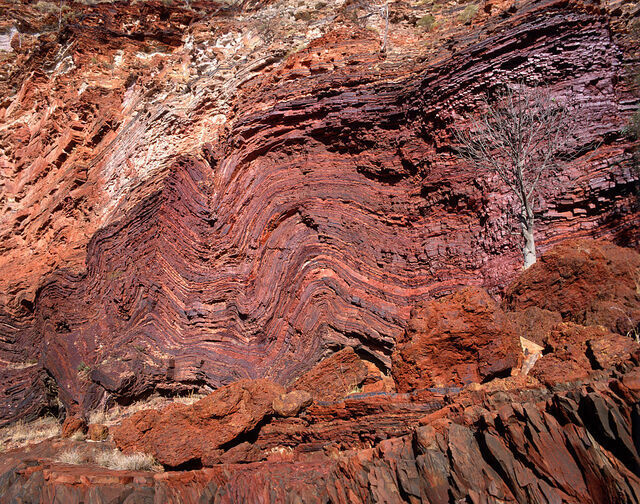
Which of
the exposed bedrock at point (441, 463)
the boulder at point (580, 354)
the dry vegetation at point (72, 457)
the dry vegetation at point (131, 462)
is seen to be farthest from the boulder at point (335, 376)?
the boulder at point (580, 354)

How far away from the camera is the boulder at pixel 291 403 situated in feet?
22.7

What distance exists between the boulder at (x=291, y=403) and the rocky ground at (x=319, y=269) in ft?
0.09

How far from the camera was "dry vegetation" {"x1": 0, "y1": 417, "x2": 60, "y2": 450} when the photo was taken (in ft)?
37.6

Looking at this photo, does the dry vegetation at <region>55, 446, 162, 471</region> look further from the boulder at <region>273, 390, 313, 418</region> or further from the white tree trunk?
the white tree trunk

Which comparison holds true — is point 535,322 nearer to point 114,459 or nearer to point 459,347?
point 459,347

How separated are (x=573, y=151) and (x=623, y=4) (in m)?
4.13

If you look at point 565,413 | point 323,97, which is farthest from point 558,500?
point 323,97

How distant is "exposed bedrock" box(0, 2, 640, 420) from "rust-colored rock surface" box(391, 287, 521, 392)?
2460mm

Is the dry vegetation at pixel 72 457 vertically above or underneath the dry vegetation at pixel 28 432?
above

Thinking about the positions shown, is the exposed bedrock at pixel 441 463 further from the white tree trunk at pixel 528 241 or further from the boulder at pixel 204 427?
the white tree trunk at pixel 528 241

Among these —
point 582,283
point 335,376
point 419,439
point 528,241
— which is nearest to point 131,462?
point 335,376

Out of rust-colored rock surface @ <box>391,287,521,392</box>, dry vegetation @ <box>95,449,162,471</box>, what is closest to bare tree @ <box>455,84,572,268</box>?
rust-colored rock surface @ <box>391,287,521,392</box>

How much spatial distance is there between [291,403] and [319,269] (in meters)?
3.84

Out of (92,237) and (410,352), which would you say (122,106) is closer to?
(92,237)
